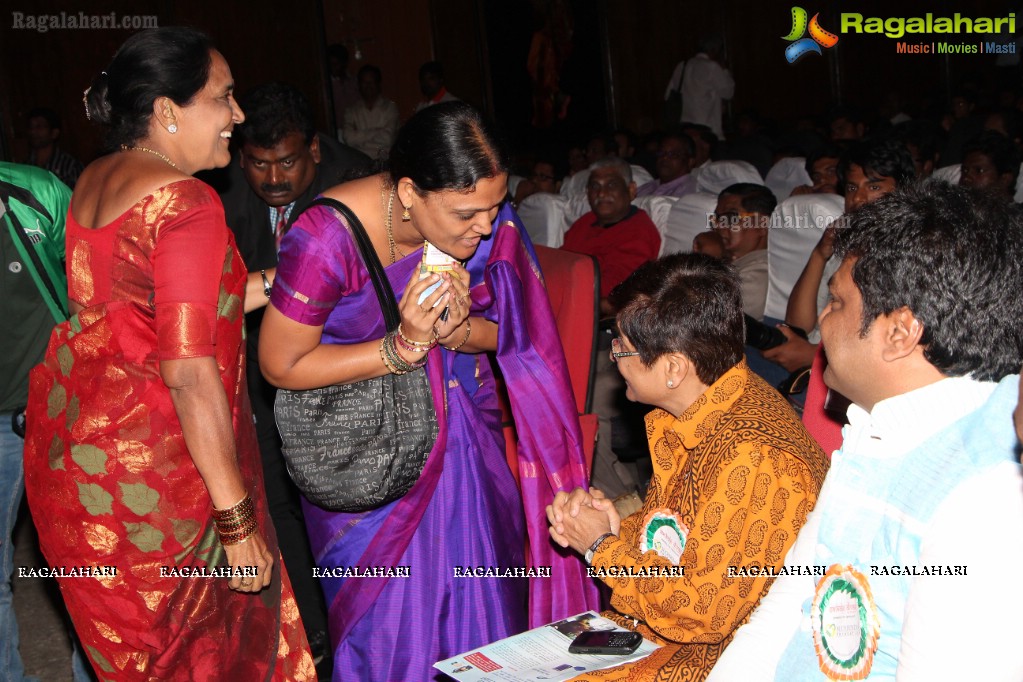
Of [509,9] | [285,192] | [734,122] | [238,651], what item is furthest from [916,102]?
[238,651]

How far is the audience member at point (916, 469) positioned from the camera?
1048 mm

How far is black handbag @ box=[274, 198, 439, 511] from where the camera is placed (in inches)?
76.5

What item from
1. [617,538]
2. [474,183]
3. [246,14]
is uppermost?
[246,14]

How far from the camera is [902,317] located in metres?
1.21

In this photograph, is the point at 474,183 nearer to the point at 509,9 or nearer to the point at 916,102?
the point at 509,9

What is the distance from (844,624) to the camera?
1.23m

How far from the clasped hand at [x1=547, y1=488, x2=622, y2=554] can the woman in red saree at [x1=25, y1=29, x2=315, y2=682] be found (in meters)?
0.53

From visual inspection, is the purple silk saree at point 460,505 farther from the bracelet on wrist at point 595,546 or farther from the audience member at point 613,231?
the audience member at point 613,231

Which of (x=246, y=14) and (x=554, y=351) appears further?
(x=246, y=14)

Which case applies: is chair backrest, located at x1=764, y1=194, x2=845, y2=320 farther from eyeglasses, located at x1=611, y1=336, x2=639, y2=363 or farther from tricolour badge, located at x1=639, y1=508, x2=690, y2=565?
tricolour badge, located at x1=639, y1=508, x2=690, y2=565

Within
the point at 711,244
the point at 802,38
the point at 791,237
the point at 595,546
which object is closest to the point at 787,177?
the point at 711,244

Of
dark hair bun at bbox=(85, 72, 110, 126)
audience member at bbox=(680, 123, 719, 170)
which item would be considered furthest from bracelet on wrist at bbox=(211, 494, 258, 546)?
audience member at bbox=(680, 123, 719, 170)

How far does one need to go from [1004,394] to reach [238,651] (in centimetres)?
142

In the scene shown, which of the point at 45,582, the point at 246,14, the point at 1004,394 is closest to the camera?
the point at 1004,394
